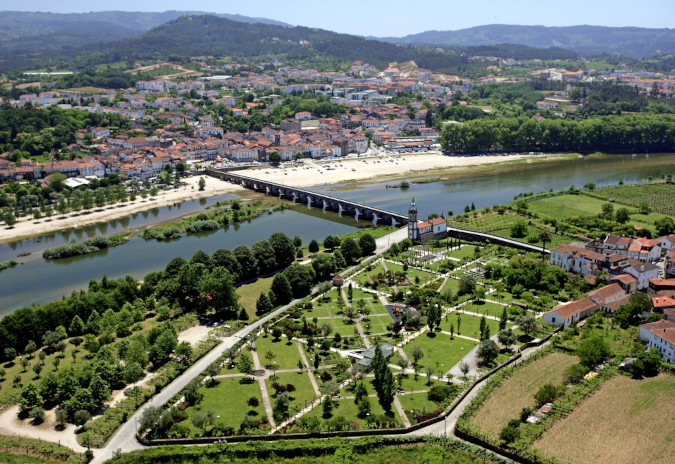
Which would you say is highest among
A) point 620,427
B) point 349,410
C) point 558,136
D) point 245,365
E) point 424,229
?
point 558,136

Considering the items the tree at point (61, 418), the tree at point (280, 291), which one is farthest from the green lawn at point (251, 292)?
the tree at point (61, 418)

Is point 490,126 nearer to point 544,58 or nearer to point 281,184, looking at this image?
point 281,184

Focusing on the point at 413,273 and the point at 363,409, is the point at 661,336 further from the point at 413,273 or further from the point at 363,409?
the point at 413,273

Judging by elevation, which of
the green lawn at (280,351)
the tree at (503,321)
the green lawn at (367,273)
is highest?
the tree at (503,321)

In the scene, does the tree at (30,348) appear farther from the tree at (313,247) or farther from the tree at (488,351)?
the tree at (488,351)

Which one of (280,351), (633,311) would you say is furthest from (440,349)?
(633,311)

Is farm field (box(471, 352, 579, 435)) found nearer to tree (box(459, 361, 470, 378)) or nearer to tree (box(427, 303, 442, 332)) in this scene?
tree (box(459, 361, 470, 378))
